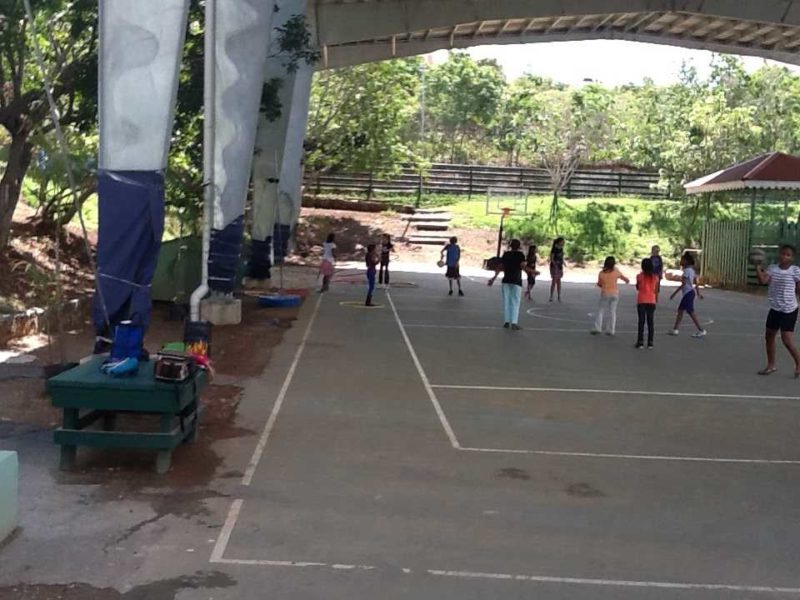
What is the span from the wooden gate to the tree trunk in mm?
23816

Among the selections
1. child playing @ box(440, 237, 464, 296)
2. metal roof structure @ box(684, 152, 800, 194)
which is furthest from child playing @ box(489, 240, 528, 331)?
metal roof structure @ box(684, 152, 800, 194)

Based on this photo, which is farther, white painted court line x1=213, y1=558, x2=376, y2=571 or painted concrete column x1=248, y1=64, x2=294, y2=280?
painted concrete column x1=248, y1=64, x2=294, y2=280

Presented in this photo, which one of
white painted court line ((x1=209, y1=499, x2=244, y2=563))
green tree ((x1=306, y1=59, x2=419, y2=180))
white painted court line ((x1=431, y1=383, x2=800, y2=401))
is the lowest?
white painted court line ((x1=209, y1=499, x2=244, y2=563))

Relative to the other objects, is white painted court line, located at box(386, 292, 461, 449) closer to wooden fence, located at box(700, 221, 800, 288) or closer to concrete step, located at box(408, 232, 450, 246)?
wooden fence, located at box(700, 221, 800, 288)

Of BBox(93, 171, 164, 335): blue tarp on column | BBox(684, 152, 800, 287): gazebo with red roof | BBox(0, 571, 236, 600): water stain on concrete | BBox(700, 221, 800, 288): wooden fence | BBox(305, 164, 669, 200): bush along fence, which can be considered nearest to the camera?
BBox(0, 571, 236, 600): water stain on concrete

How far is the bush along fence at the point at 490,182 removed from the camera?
57.2 m

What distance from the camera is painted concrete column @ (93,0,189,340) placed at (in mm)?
11945

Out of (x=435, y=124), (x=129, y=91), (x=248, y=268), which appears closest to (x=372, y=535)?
(x=129, y=91)

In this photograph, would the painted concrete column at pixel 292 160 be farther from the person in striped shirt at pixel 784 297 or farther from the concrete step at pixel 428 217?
the person in striped shirt at pixel 784 297

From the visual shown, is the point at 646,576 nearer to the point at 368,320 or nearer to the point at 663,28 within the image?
the point at 368,320

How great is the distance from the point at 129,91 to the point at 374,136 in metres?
32.9

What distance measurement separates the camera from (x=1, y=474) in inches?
263

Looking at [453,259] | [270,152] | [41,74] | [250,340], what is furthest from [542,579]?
[270,152]

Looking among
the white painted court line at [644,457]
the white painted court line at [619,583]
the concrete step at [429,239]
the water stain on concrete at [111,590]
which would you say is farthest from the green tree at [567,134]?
the water stain on concrete at [111,590]
